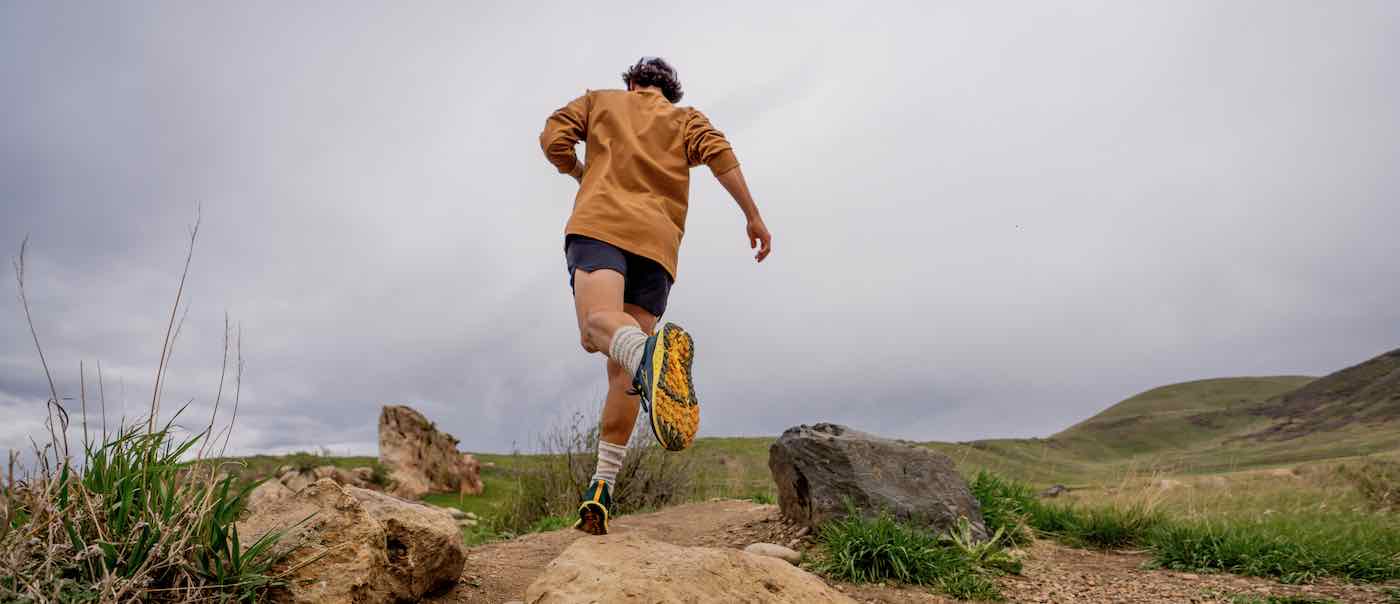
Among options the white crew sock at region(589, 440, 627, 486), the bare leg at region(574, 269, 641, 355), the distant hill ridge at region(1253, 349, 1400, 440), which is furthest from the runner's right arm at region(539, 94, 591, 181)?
the distant hill ridge at region(1253, 349, 1400, 440)

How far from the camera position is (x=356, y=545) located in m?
2.61

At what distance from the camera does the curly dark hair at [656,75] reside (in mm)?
4355

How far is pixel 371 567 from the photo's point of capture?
2662 millimetres

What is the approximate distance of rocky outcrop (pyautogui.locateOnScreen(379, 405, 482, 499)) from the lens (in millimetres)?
12930

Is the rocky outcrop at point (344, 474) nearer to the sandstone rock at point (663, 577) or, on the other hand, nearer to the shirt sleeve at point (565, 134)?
the shirt sleeve at point (565, 134)

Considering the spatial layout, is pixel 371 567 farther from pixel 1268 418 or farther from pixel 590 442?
pixel 1268 418

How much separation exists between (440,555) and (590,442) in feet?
14.9

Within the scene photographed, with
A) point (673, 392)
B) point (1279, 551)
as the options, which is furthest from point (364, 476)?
point (1279, 551)

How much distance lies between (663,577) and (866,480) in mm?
2142

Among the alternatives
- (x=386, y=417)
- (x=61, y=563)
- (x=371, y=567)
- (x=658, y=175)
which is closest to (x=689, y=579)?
(x=371, y=567)

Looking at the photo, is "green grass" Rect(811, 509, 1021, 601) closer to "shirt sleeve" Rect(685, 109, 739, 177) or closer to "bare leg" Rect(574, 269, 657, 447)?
"bare leg" Rect(574, 269, 657, 447)

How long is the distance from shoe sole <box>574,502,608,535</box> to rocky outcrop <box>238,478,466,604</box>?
0.66m

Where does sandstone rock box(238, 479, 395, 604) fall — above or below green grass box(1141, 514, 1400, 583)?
above

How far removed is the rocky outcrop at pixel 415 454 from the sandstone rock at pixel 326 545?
10.6 m
